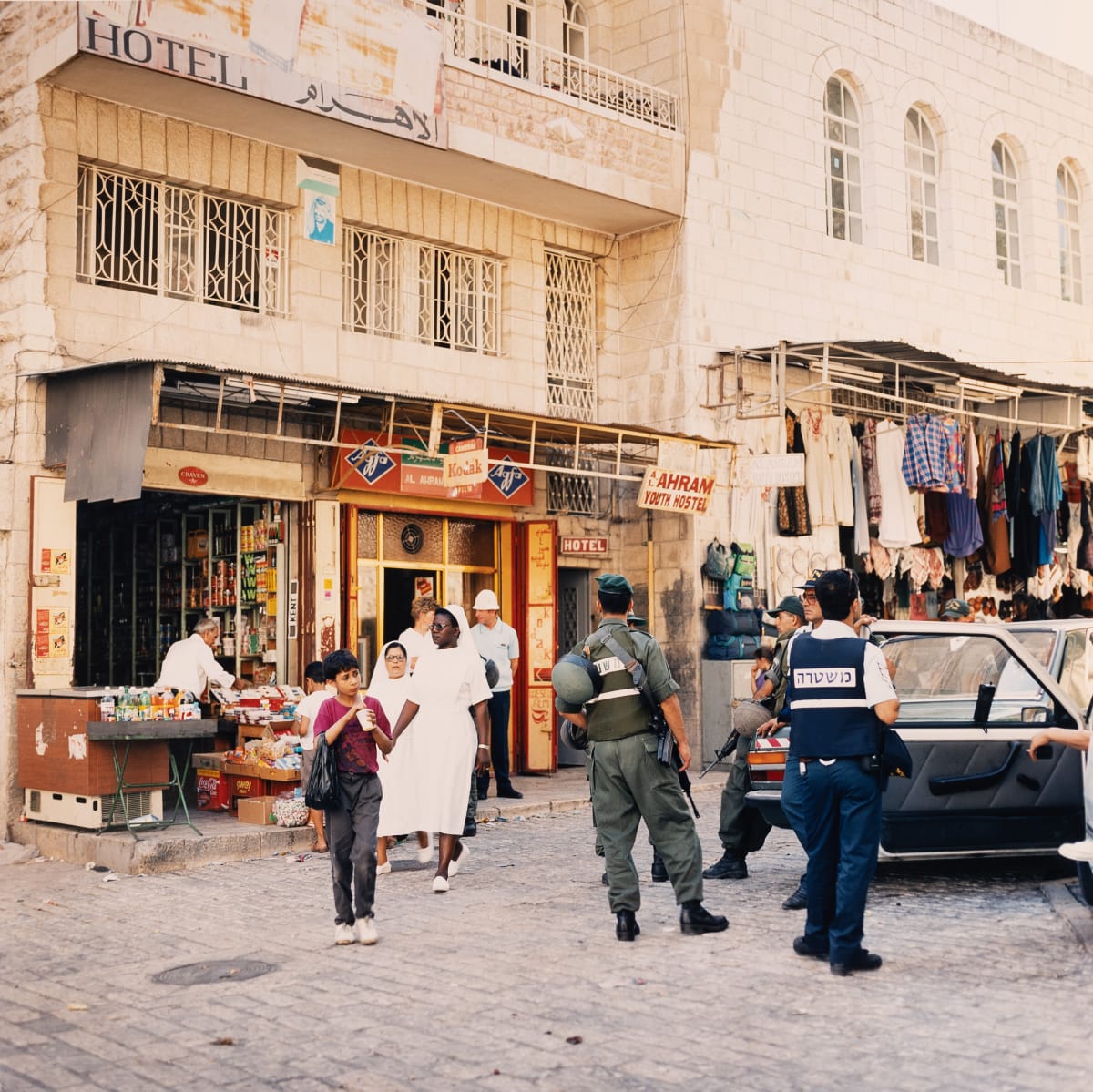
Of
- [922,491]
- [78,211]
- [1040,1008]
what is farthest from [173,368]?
[922,491]

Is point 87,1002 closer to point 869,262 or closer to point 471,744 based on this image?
point 471,744

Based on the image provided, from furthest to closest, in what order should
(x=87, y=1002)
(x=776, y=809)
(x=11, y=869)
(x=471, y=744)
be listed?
(x=11, y=869) < (x=471, y=744) < (x=776, y=809) < (x=87, y=1002)

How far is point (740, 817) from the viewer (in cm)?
886

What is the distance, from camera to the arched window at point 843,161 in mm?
18656

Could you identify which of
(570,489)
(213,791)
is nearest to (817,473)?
(570,489)

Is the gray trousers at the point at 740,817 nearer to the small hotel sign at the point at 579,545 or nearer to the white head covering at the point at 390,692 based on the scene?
the white head covering at the point at 390,692

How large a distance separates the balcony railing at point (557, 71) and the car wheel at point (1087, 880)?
416 inches

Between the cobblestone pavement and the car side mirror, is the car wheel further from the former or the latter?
the car side mirror

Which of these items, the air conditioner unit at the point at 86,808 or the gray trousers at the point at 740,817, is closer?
the gray trousers at the point at 740,817

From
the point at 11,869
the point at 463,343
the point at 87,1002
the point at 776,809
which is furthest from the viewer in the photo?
the point at 463,343

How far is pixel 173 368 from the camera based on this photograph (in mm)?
10773

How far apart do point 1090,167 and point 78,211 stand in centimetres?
1720

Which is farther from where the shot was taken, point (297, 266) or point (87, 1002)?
point (297, 266)

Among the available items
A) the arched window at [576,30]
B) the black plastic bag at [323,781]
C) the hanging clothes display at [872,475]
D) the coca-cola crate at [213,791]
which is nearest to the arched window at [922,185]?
the hanging clothes display at [872,475]
